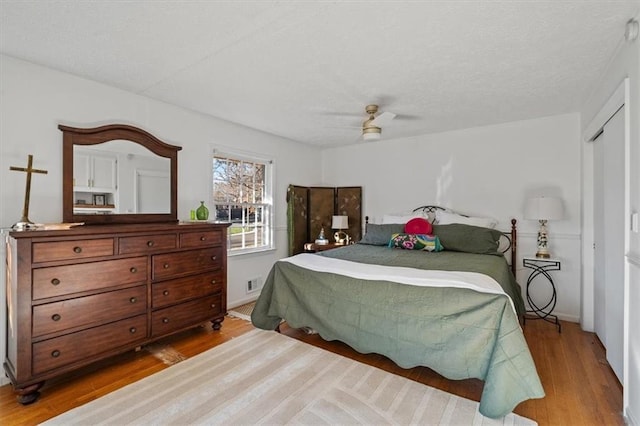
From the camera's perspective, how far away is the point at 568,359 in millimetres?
2664

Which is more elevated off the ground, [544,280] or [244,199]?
[244,199]

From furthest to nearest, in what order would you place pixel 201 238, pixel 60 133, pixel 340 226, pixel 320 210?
pixel 320 210
pixel 340 226
pixel 201 238
pixel 60 133

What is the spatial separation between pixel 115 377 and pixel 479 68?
3.83 m

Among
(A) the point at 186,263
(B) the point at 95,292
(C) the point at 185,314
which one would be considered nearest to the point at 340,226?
(A) the point at 186,263

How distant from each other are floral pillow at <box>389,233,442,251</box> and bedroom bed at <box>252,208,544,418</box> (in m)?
0.20

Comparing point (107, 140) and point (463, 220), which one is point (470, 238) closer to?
point (463, 220)

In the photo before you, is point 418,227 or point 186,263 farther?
point 418,227

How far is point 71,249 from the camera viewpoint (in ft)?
7.37

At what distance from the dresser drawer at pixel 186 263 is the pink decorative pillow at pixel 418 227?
242cm

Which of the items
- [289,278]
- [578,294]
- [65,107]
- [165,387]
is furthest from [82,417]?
[578,294]

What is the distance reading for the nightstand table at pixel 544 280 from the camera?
3.63 meters

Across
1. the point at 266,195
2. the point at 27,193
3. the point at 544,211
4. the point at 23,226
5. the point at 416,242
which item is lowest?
the point at 416,242

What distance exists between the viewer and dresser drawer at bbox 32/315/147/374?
83.5 inches

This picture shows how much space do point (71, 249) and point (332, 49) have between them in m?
2.42
